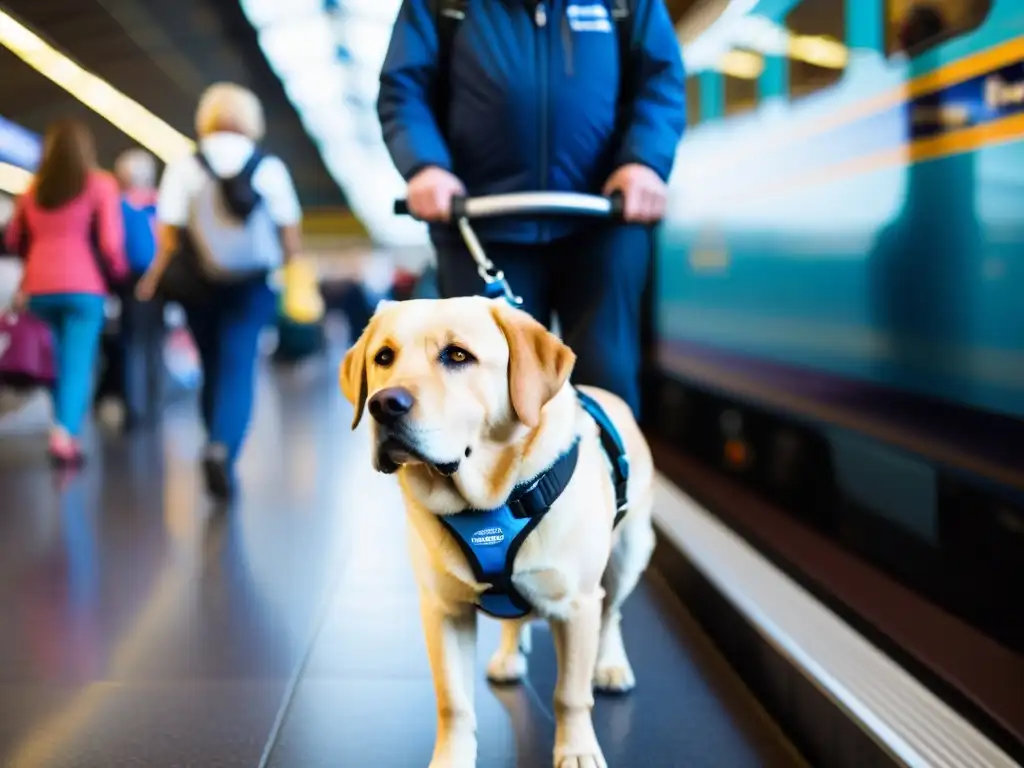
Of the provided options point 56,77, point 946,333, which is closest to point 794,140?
point 946,333

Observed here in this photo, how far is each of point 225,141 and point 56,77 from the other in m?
7.08

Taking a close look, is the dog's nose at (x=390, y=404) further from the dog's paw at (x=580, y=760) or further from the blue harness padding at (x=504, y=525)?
the dog's paw at (x=580, y=760)

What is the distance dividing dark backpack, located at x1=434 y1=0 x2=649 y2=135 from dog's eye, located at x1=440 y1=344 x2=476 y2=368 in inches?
39.1

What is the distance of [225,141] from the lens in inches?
182

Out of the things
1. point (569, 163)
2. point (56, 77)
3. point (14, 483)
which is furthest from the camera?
point (56, 77)

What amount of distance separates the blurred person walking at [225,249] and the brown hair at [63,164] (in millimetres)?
1320

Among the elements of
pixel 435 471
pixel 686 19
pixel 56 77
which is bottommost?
pixel 435 471

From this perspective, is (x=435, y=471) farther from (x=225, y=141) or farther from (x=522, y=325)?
(x=225, y=141)

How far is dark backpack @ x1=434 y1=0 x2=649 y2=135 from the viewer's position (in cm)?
233

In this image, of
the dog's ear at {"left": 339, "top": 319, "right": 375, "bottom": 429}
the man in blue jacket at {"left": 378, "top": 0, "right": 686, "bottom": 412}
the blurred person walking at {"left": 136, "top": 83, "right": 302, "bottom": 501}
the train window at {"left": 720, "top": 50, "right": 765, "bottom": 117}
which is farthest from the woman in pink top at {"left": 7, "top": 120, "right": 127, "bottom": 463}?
the dog's ear at {"left": 339, "top": 319, "right": 375, "bottom": 429}

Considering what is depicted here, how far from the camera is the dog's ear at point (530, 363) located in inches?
64.8

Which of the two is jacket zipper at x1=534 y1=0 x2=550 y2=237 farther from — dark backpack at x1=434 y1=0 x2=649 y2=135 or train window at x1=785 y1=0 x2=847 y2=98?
train window at x1=785 y1=0 x2=847 y2=98

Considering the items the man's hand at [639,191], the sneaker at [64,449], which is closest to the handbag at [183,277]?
the sneaker at [64,449]

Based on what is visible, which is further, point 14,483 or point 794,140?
point 14,483
